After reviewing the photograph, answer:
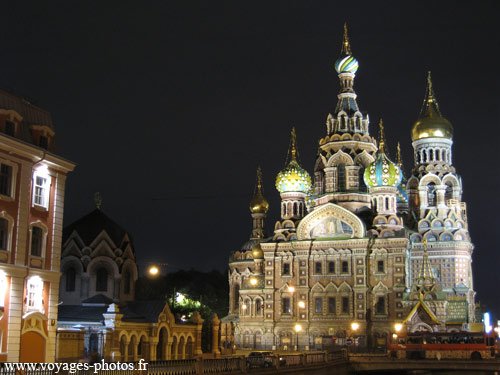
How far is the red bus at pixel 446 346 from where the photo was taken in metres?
49.1

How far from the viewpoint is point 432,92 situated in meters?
80.4

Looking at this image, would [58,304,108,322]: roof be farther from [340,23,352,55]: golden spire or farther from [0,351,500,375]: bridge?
[340,23,352,55]: golden spire

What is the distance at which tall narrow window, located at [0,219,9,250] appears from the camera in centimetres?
3033

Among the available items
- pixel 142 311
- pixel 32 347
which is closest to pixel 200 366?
pixel 32 347

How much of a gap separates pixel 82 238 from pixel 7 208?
17.9 meters

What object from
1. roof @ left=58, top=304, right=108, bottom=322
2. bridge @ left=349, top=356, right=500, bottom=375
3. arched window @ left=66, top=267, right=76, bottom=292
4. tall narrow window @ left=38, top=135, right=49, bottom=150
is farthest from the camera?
arched window @ left=66, top=267, right=76, bottom=292

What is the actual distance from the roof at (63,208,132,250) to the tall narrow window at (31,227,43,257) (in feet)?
51.3

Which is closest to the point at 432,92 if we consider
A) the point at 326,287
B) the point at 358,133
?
the point at 358,133

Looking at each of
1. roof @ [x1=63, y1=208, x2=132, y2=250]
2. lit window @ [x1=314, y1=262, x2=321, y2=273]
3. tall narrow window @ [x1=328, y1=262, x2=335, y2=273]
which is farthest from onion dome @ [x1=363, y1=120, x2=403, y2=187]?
roof @ [x1=63, y1=208, x2=132, y2=250]

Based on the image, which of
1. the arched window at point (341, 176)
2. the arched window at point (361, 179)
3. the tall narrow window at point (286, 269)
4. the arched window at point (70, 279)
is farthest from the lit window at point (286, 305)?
the arched window at point (70, 279)

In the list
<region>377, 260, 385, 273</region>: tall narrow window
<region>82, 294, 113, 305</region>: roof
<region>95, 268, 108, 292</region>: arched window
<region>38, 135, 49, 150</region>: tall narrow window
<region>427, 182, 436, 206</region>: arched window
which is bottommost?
<region>82, 294, 113, 305</region>: roof

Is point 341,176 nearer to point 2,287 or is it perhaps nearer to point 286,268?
point 286,268

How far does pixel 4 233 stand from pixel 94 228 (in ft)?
60.8

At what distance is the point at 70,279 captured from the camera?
47.9 metres
